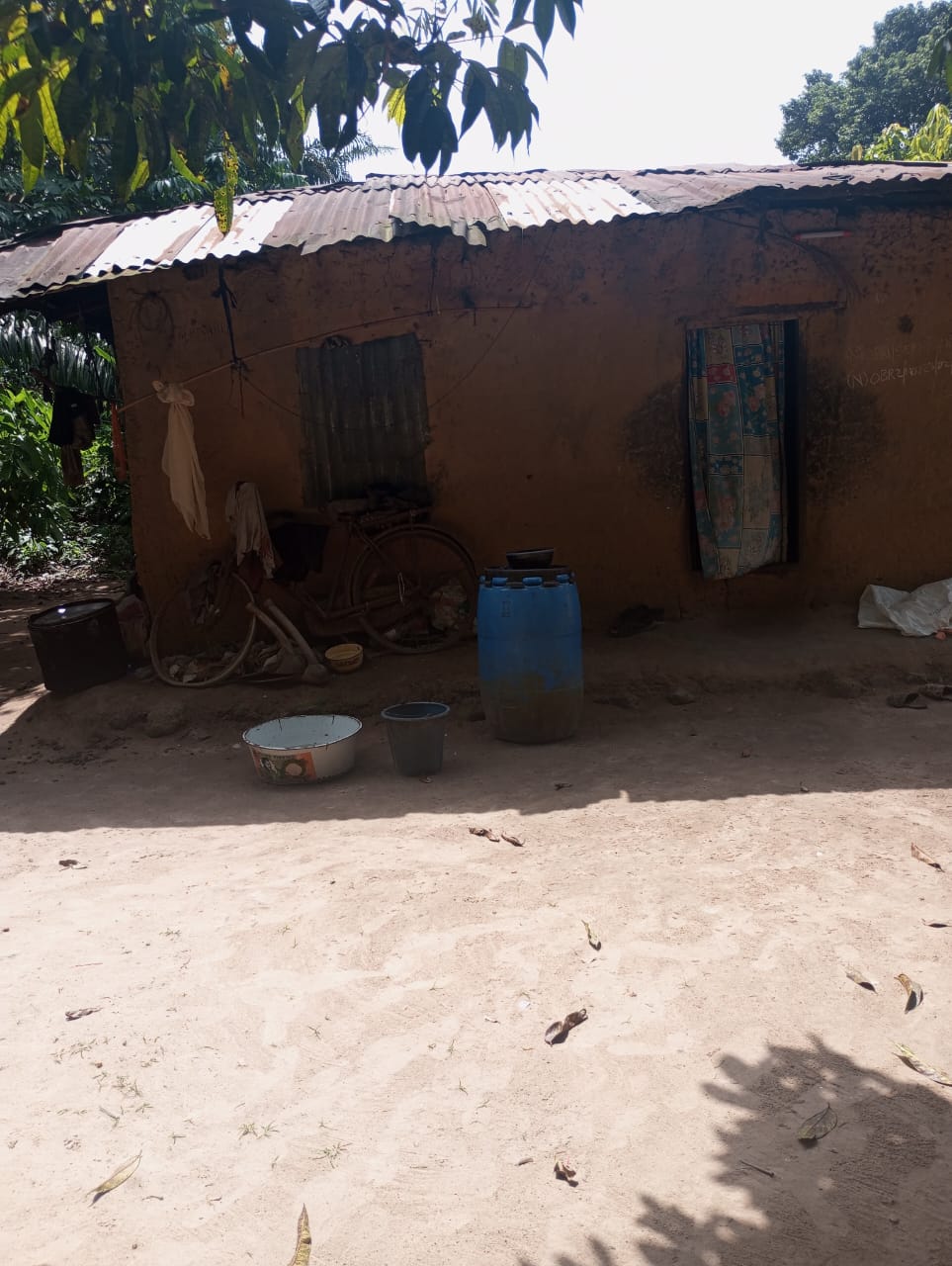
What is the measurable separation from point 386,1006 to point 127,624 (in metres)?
4.71

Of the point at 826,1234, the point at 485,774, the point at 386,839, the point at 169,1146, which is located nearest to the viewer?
the point at 826,1234

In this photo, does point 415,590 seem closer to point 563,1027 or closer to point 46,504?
point 563,1027

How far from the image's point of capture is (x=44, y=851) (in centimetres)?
449

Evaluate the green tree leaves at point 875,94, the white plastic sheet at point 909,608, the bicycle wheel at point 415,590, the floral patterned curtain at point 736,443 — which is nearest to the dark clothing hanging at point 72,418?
the bicycle wheel at point 415,590

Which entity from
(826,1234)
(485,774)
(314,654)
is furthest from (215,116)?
(314,654)

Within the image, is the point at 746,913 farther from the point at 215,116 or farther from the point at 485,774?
the point at 215,116

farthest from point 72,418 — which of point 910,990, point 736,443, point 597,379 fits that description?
point 910,990

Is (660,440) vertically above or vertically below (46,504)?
above

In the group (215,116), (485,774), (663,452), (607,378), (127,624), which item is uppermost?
(215,116)

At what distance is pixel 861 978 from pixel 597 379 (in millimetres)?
4659

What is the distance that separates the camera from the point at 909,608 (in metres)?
6.73

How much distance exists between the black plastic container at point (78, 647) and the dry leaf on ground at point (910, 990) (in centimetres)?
542

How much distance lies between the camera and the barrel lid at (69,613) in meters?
6.66

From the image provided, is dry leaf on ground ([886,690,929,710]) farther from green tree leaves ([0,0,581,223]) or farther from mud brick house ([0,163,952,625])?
green tree leaves ([0,0,581,223])
